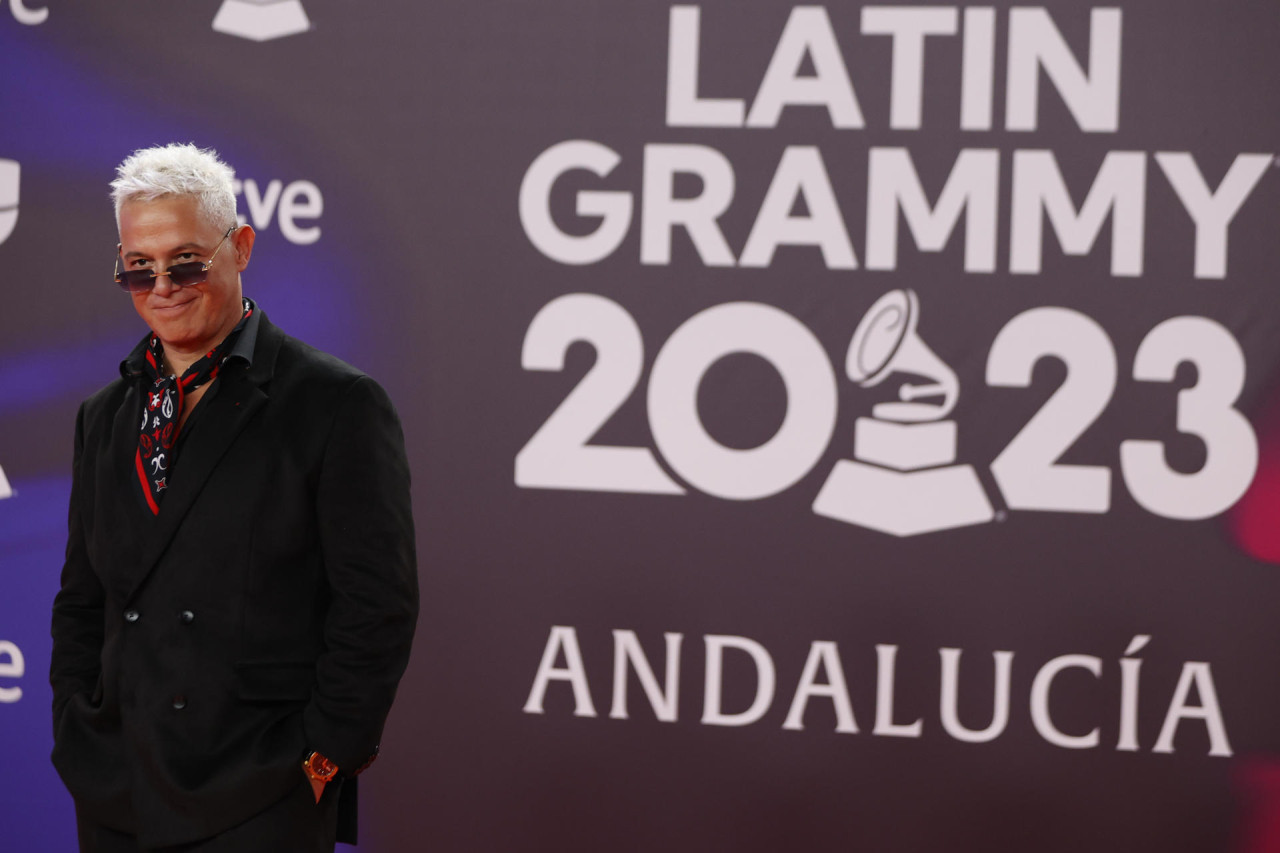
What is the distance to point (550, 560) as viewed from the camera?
2.70 meters

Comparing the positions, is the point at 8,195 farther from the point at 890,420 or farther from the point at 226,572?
the point at 890,420

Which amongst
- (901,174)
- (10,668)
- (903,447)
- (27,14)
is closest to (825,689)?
(903,447)

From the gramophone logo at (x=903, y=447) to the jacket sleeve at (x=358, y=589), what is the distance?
1.32 meters

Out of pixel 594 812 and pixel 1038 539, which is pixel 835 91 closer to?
pixel 1038 539

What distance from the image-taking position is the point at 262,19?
2801 mm

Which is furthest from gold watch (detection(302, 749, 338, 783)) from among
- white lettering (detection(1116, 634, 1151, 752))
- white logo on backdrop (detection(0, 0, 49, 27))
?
white logo on backdrop (detection(0, 0, 49, 27))

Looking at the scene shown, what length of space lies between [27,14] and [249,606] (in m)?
2.06

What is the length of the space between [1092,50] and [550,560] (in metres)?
1.65

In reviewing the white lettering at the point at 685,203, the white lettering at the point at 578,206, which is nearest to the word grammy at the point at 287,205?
the white lettering at the point at 578,206

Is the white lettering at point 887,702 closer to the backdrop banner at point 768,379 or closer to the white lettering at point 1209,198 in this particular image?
the backdrop banner at point 768,379

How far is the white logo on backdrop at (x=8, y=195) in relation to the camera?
2.86 m

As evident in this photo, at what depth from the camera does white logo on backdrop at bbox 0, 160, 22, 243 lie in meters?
2.86

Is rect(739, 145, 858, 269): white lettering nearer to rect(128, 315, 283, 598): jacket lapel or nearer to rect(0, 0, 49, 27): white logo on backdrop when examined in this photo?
rect(128, 315, 283, 598): jacket lapel

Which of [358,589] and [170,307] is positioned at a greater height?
[170,307]
